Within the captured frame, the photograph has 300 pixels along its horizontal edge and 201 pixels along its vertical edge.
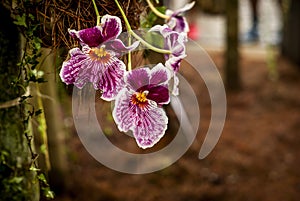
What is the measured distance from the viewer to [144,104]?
81 centimetres

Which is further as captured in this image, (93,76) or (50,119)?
(50,119)

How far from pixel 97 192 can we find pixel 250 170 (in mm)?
833

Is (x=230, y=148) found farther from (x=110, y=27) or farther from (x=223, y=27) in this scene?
(x=223, y=27)

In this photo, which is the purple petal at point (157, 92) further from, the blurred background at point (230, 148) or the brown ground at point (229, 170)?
the brown ground at point (229, 170)

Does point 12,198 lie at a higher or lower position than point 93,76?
lower

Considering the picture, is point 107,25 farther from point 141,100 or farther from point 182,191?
point 182,191

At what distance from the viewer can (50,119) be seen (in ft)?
7.21

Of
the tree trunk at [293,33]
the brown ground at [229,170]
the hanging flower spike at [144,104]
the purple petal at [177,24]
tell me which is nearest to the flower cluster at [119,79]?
the hanging flower spike at [144,104]

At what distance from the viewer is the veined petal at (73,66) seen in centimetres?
79

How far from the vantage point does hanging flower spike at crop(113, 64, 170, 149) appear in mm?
789

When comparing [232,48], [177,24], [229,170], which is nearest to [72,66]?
[177,24]

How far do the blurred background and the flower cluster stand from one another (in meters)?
0.29

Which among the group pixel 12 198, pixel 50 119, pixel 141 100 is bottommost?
pixel 50 119

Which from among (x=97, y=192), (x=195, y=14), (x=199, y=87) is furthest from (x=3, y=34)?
(x=195, y=14)
